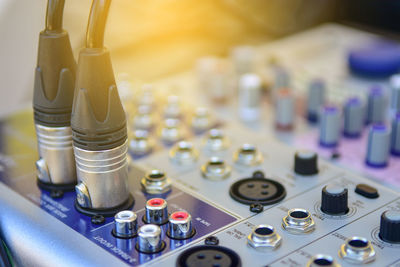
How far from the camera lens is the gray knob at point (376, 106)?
1180 mm

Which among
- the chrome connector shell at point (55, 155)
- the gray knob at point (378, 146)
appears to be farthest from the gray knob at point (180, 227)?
the gray knob at point (378, 146)

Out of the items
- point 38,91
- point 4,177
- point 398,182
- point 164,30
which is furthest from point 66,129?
point 164,30

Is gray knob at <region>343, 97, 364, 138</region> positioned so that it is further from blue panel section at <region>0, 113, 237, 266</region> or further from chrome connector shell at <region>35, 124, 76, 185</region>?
chrome connector shell at <region>35, 124, 76, 185</region>

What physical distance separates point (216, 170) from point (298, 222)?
0.20 metres

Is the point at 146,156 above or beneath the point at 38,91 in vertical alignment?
beneath

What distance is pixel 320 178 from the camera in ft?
Result: 3.19

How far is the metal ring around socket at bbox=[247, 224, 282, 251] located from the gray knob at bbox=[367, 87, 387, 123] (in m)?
0.49

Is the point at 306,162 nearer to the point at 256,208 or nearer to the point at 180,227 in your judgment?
the point at 256,208

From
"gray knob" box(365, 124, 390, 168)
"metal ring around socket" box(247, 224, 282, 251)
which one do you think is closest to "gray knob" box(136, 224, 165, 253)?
"metal ring around socket" box(247, 224, 282, 251)

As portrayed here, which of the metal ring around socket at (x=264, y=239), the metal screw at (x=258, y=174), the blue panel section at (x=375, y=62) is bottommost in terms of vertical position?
the metal screw at (x=258, y=174)

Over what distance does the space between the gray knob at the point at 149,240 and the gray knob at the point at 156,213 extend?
1.9 inches

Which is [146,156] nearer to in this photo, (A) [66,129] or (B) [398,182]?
(A) [66,129]

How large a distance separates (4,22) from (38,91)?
2.15ft

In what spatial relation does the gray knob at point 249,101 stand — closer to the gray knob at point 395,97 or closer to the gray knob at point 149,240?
the gray knob at point 395,97
